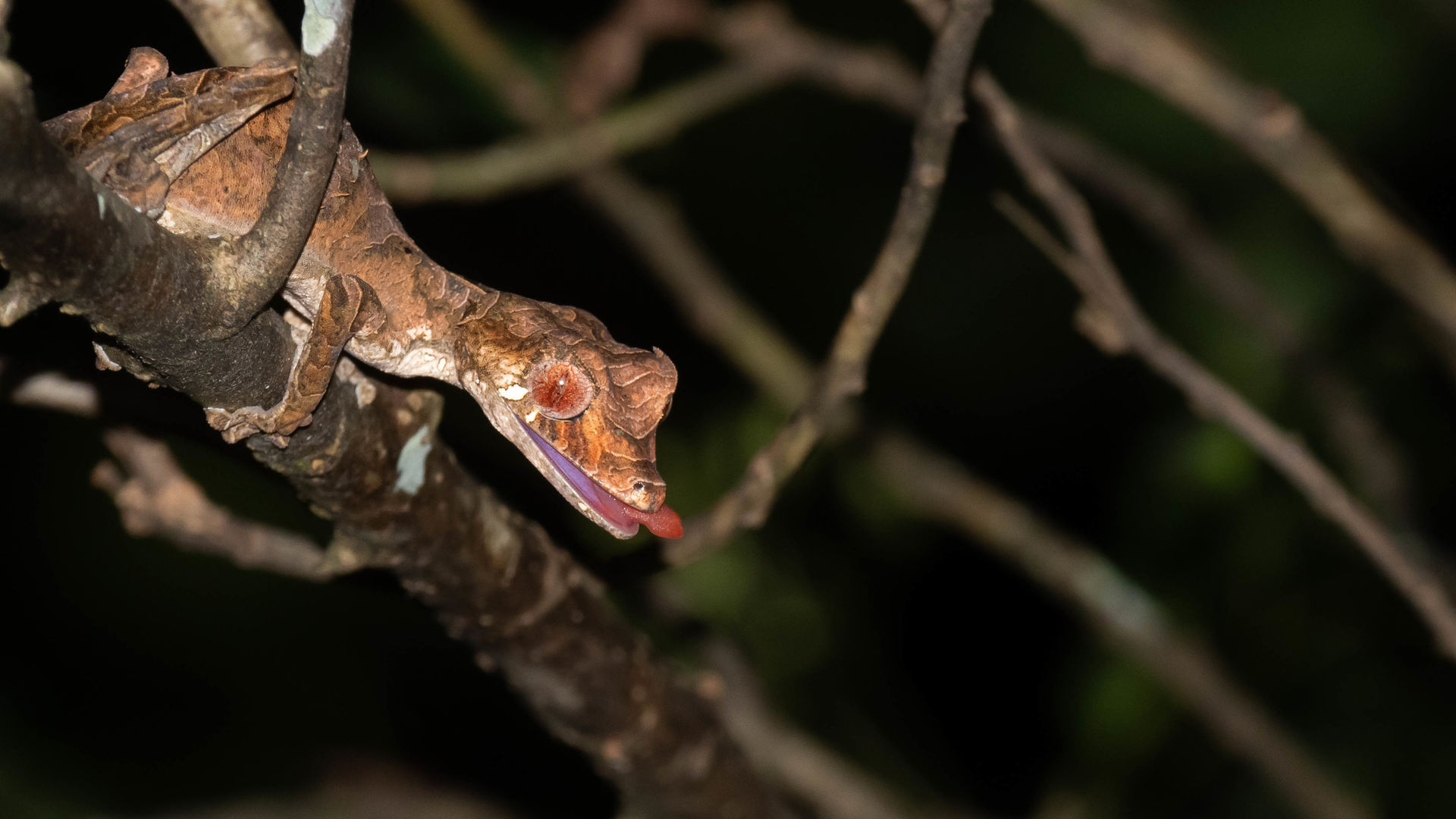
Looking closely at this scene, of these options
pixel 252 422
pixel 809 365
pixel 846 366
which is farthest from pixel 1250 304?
pixel 252 422

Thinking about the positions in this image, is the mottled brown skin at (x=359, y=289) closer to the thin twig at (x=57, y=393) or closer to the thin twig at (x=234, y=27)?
the thin twig at (x=234, y=27)

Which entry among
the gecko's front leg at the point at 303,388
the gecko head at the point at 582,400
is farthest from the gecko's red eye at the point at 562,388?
the gecko's front leg at the point at 303,388

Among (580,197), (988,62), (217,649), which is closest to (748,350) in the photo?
(580,197)

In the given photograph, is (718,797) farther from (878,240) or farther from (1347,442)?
(878,240)

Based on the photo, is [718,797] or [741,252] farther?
[741,252]

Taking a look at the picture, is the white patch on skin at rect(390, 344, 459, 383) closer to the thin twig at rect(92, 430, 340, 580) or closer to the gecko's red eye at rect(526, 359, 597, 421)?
the gecko's red eye at rect(526, 359, 597, 421)

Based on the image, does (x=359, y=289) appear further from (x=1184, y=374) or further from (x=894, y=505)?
(x=894, y=505)
